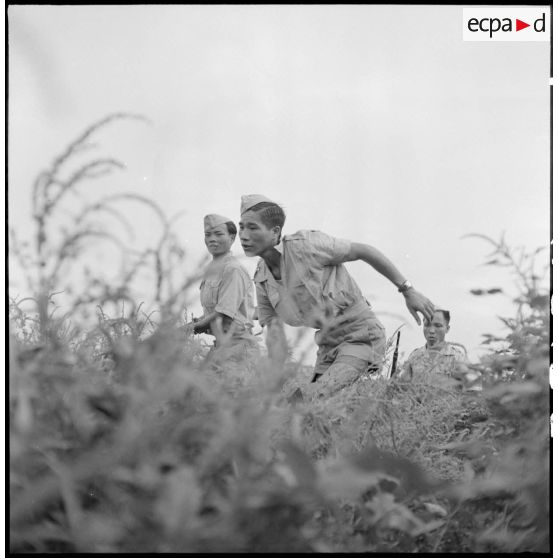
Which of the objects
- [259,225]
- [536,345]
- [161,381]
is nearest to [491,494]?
[536,345]

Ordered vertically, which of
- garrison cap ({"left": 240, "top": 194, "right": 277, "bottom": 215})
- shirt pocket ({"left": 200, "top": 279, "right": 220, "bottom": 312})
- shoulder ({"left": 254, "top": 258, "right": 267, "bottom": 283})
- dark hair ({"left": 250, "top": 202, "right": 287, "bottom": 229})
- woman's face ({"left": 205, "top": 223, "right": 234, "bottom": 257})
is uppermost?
garrison cap ({"left": 240, "top": 194, "right": 277, "bottom": 215})

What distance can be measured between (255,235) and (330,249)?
1.30 ft

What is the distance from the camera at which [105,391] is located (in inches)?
44.9

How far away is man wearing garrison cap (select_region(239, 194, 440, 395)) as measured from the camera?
3729 millimetres

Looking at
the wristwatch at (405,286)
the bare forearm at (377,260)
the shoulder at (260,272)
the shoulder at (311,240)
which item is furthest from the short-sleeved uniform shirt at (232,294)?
the wristwatch at (405,286)

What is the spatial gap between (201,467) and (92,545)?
175mm

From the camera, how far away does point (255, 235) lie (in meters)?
3.81

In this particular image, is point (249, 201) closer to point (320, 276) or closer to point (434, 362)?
point (320, 276)

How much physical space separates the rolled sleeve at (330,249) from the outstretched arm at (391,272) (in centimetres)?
3

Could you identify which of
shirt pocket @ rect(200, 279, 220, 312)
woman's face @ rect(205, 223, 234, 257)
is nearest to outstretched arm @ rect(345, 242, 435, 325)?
shirt pocket @ rect(200, 279, 220, 312)

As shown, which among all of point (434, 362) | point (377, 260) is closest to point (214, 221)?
point (377, 260)

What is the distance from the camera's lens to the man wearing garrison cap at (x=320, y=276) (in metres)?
3.73

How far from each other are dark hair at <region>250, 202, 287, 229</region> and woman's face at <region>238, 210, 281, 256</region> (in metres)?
0.02

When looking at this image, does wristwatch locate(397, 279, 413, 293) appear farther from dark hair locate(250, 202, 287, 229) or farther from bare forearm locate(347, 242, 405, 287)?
dark hair locate(250, 202, 287, 229)
